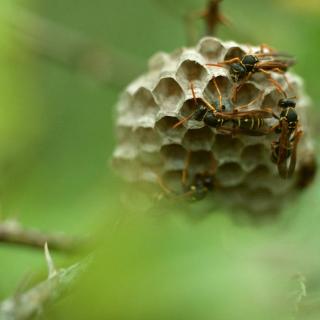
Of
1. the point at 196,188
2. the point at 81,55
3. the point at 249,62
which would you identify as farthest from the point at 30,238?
the point at 81,55

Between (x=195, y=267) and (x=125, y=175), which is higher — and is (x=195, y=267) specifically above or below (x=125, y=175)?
below

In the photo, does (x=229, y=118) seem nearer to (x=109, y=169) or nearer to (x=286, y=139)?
(x=286, y=139)

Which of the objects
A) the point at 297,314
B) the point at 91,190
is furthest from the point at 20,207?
the point at 297,314

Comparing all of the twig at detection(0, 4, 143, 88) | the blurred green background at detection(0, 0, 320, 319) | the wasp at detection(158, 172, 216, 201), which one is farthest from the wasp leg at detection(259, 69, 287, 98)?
the twig at detection(0, 4, 143, 88)

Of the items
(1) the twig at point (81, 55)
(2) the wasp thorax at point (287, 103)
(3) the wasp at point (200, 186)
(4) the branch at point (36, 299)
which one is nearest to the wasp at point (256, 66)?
(2) the wasp thorax at point (287, 103)

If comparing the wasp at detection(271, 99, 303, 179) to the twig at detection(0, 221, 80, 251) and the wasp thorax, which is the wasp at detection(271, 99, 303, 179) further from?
the twig at detection(0, 221, 80, 251)

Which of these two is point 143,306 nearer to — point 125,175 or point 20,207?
point 125,175
